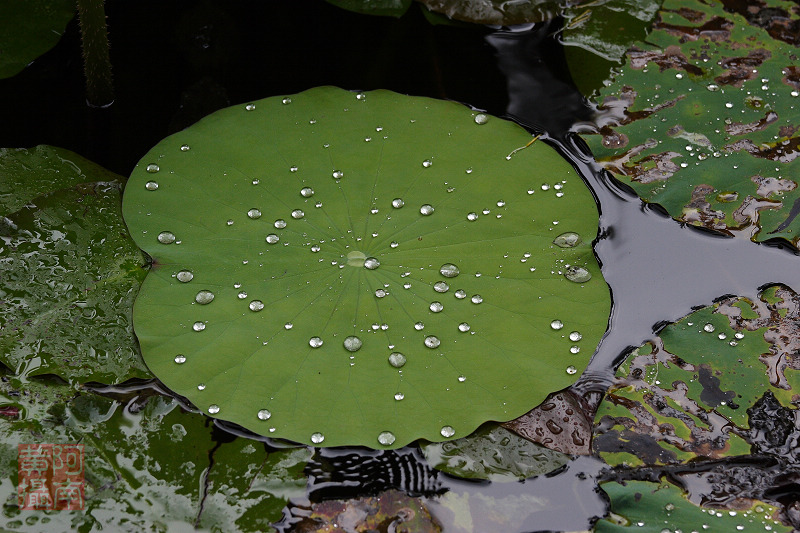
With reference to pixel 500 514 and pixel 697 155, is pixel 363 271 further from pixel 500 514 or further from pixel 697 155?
pixel 697 155

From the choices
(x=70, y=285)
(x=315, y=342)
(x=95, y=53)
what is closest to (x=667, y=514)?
(x=315, y=342)

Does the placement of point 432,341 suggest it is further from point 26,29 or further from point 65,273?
point 26,29

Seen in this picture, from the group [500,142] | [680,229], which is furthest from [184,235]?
[680,229]

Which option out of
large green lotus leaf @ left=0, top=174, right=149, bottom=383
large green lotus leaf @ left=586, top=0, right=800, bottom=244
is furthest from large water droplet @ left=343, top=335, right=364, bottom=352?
large green lotus leaf @ left=586, top=0, right=800, bottom=244

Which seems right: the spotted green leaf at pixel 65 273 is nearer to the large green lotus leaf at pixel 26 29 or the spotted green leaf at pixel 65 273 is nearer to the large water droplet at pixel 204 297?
the large water droplet at pixel 204 297

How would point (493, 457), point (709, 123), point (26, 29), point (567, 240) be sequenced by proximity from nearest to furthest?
point (493, 457) → point (567, 240) → point (709, 123) → point (26, 29)

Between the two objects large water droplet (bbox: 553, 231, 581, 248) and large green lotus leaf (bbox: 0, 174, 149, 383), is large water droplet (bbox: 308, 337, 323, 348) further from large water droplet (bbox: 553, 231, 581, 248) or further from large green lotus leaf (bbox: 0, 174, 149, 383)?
large water droplet (bbox: 553, 231, 581, 248)
